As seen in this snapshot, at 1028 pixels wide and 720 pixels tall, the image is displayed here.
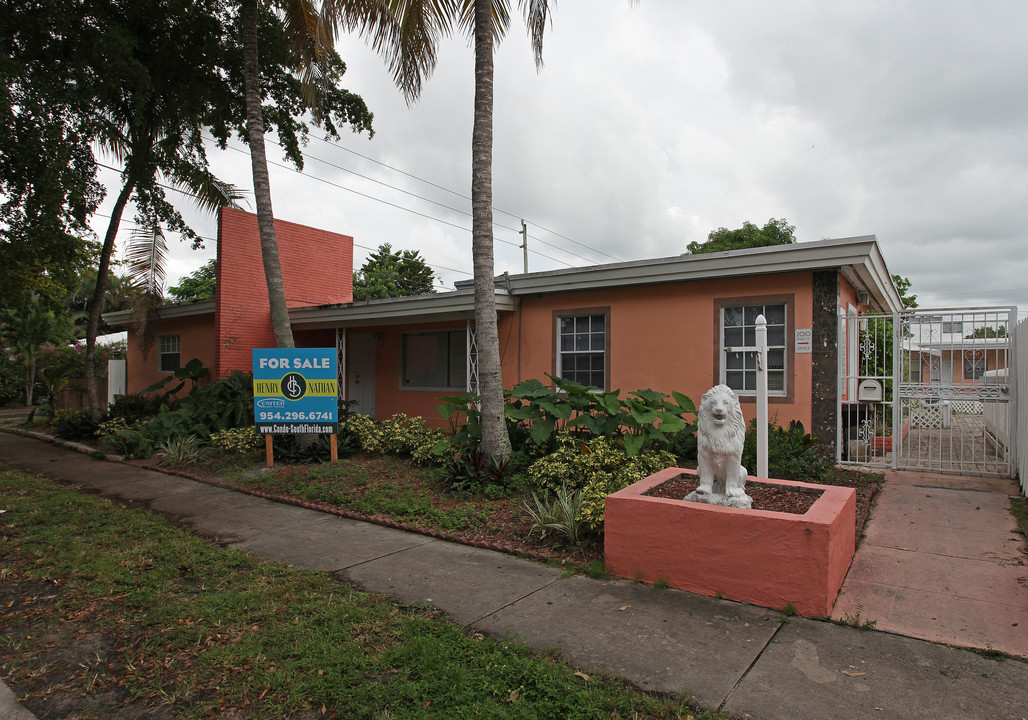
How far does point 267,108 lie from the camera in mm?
12117

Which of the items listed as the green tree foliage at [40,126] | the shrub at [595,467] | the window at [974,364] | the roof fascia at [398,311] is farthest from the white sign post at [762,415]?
the green tree foliage at [40,126]

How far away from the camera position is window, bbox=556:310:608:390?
32.1 ft

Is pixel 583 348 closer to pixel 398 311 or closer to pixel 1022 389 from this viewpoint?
pixel 398 311

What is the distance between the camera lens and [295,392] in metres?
8.84

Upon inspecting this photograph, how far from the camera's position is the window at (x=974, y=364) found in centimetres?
733

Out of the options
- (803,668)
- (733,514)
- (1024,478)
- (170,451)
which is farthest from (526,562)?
(170,451)

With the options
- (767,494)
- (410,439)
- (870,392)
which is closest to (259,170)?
(410,439)

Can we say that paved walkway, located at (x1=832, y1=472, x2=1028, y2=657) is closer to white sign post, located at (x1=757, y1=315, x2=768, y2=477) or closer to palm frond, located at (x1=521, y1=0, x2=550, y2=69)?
white sign post, located at (x1=757, y1=315, x2=768, y2=477)

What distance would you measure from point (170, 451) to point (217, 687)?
7.98m

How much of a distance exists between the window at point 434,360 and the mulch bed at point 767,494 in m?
6.96

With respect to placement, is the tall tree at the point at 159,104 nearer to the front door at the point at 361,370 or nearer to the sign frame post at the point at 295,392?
the front door at the point at 361,370

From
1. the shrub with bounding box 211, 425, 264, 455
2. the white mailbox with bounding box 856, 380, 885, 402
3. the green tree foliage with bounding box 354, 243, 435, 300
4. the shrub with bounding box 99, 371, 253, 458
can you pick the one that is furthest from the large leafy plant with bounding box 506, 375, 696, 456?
the green tree foliage with bounding box 354, 243, 435, 300

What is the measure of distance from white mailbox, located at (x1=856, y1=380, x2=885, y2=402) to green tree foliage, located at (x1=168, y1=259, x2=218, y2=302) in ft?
113

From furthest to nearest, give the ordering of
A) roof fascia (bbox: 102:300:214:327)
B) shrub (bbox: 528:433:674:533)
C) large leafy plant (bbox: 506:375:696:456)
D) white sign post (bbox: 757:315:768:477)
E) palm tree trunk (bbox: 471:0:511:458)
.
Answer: roof fascia (bbox: 102:300:214:327) < palm tree trunk (bbox: 471:0:511:458) < large leafy plant (bbox: 506:375:696:456) < shrub (bbox: 528:433:674:533) < white sign post (bbox: 757:315:768:477)
